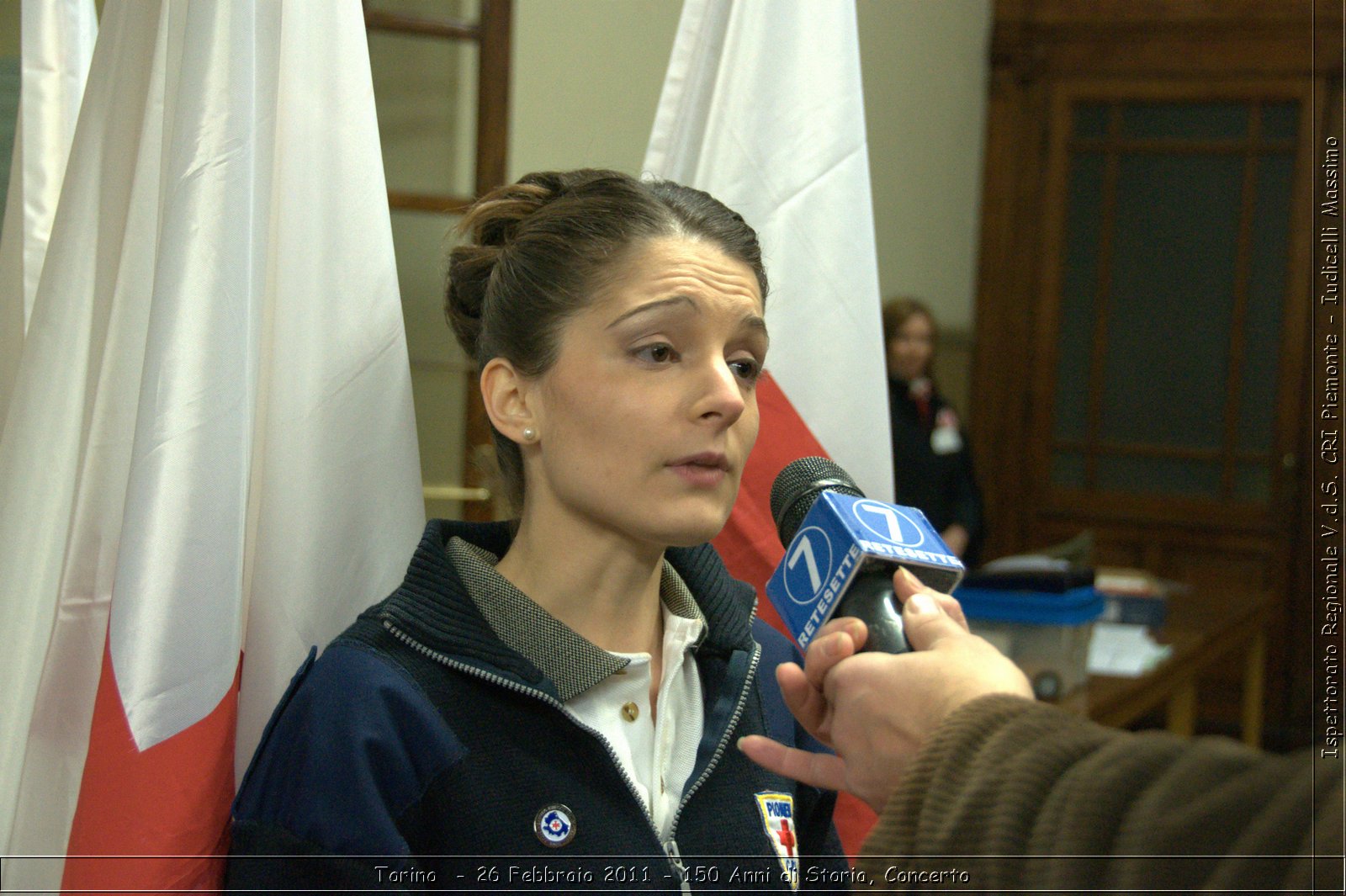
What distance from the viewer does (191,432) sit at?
1.07 metres

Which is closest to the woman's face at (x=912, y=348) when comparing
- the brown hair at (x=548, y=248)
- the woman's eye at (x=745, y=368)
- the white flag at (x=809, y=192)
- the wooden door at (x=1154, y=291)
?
the wooden door at (x=1154, y=291)

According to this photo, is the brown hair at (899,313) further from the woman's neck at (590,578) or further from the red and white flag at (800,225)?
the woman's neck at (590,578)

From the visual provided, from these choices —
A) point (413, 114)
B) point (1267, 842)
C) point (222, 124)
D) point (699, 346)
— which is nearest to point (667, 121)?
point (699, 346)

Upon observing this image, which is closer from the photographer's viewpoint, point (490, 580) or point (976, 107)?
point (490, 580)

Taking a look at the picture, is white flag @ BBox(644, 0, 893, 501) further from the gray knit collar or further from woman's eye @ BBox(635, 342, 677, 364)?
the gray knit collar

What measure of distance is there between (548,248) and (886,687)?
1.98 feet

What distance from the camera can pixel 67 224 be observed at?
3.81 feet

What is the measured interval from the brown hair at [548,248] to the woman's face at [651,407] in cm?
3

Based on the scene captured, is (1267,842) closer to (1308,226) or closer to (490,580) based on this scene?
(490,580)

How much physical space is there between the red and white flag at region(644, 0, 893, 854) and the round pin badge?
56 cm

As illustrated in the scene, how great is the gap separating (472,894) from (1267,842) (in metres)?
0.62

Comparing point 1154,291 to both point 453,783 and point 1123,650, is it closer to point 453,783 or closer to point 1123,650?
point 1123,650

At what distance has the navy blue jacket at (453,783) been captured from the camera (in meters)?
0.97

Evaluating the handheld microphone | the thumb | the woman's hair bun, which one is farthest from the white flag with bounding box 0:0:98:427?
the thumb
